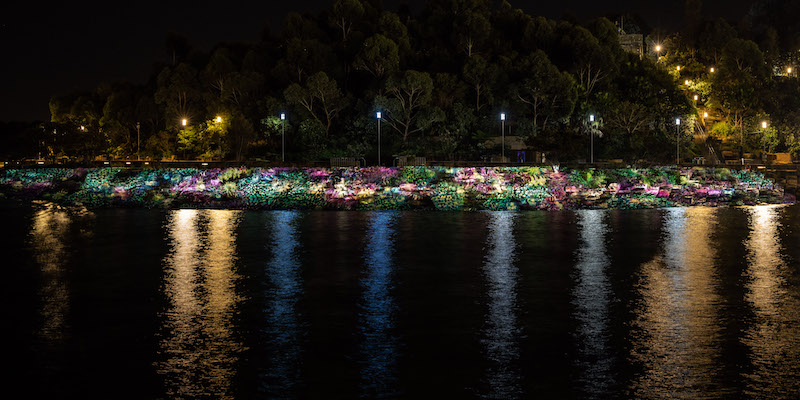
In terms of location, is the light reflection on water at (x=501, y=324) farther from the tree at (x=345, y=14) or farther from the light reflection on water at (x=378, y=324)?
the tree at (x=345, y=14)

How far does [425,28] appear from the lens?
88312 millimetres

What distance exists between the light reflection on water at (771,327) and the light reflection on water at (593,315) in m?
2.51

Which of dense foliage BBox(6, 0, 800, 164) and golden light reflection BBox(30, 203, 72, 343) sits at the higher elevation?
dense foliage BBox(6, 0, 800, 164)

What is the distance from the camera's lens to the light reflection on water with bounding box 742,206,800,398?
42.7ft

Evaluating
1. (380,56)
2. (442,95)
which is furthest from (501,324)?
(380,56)

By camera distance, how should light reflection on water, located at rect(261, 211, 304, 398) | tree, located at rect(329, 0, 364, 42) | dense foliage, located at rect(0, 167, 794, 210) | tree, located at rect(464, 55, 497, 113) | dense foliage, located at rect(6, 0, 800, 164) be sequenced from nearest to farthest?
light reflection on water, located at rect(261, 211, 304, 398), dense foliage, located at rect(0, 167, 794, 210), dense foliage, located at rect(6, 0, 800, 164), tree, located at rect(464, 55, 497, 113), tree, located at rect(329, 0, 364, 42)

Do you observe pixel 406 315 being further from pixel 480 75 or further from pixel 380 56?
pixel 480 75

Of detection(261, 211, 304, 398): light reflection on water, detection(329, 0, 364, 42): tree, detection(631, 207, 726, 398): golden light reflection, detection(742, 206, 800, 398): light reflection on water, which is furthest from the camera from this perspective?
detection(329, 0, 364, 42): tree

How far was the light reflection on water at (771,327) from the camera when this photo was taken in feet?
42.7

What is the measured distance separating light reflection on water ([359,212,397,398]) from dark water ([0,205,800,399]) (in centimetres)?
7

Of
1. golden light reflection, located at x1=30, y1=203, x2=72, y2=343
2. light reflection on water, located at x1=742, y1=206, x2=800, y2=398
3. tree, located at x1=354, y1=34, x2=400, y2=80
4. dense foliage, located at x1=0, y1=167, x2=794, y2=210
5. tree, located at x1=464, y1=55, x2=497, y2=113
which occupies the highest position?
tree, located at x1=354, y1=34, x2=400, y2=80

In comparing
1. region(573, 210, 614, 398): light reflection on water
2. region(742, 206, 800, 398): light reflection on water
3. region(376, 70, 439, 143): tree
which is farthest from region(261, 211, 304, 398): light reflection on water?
region(376, 70, 439, 143): tree

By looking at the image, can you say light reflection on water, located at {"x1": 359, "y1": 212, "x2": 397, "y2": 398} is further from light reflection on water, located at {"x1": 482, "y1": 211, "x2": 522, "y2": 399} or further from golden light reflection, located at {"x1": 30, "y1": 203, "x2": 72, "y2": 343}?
golden light reflection, located at {"x1": 30, "y1": 203, "x2": 72, "y2": 343}

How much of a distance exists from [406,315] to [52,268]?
49.1ft
